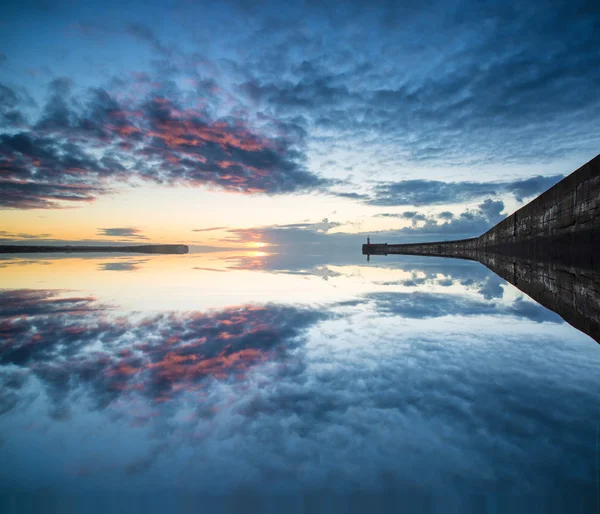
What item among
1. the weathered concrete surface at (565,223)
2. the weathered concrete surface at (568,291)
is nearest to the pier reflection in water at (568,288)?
the weathered concrete surface at (568,291)

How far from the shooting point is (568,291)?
10.6 meters

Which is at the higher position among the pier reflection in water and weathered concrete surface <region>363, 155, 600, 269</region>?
weathered concrete surface <region>363, 155, 600, 269</region>

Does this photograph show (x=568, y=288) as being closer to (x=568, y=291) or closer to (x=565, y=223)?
(x=568, y=291)

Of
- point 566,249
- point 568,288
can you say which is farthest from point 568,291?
point 566,249

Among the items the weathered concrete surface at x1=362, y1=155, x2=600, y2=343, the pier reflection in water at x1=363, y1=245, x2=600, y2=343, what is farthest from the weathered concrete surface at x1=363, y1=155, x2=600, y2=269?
the pier reflection in water at x1=363, y1=245, x2=600, y2=343

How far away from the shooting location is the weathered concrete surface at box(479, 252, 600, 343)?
27.8ft

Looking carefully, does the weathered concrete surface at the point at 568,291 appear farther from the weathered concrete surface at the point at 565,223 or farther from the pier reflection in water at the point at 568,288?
the weathered concrete surface at the point at 565,223

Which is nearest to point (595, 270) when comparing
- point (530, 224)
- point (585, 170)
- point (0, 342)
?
point (585, 170)

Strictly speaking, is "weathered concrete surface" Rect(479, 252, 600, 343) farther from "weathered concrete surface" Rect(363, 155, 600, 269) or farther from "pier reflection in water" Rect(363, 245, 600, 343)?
"weathered concrete surface" Rect(363, 155, 600, 269)

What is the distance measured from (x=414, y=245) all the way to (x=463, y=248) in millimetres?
27672

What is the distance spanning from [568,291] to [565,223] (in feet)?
8.79

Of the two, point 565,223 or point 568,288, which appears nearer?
point 568,288

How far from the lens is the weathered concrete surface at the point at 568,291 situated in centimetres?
848

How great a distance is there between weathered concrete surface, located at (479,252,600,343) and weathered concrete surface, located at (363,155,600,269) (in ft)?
1.25
